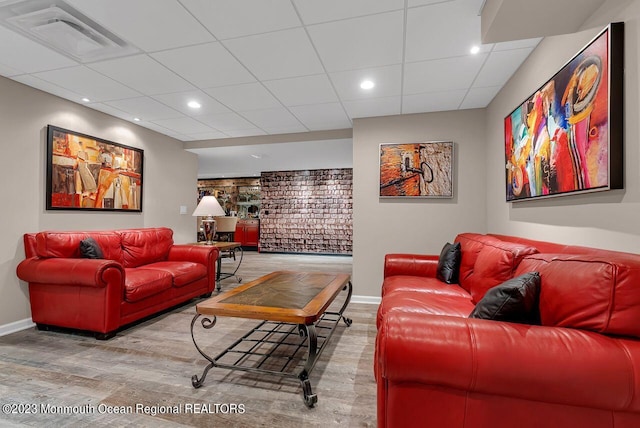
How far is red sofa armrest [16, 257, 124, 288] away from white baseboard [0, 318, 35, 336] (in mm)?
472

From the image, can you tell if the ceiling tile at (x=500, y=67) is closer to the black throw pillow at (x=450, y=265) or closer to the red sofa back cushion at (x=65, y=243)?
the black throw pillow at (x=450, y=265)

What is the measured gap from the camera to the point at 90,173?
137 inches

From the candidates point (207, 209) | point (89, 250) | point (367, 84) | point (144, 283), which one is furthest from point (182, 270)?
point (367, 84)

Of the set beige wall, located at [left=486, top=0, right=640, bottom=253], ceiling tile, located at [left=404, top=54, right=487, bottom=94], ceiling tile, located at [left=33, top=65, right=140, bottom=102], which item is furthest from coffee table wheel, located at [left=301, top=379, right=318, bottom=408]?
ceiling tile, located at [left=33, top=65, right=140, bottom=102]

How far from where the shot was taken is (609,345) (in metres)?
0.94

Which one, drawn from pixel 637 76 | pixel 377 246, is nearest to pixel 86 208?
A: pixel 377 246

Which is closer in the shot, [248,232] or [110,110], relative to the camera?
[110,110]

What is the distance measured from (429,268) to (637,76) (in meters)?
2.01

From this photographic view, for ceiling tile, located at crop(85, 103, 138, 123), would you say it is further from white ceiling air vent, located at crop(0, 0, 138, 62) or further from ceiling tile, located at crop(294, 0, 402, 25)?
ceiling tile, located at crop(294, 0, 402, 25)

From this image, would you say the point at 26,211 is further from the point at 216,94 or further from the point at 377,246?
the point at 377,246

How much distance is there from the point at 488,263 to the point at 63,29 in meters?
3.37

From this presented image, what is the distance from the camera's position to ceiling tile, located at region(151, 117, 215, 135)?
13.0 ft

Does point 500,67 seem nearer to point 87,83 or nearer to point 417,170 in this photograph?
point 417,170

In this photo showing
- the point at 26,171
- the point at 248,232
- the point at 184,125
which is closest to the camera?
the point at 26,171
